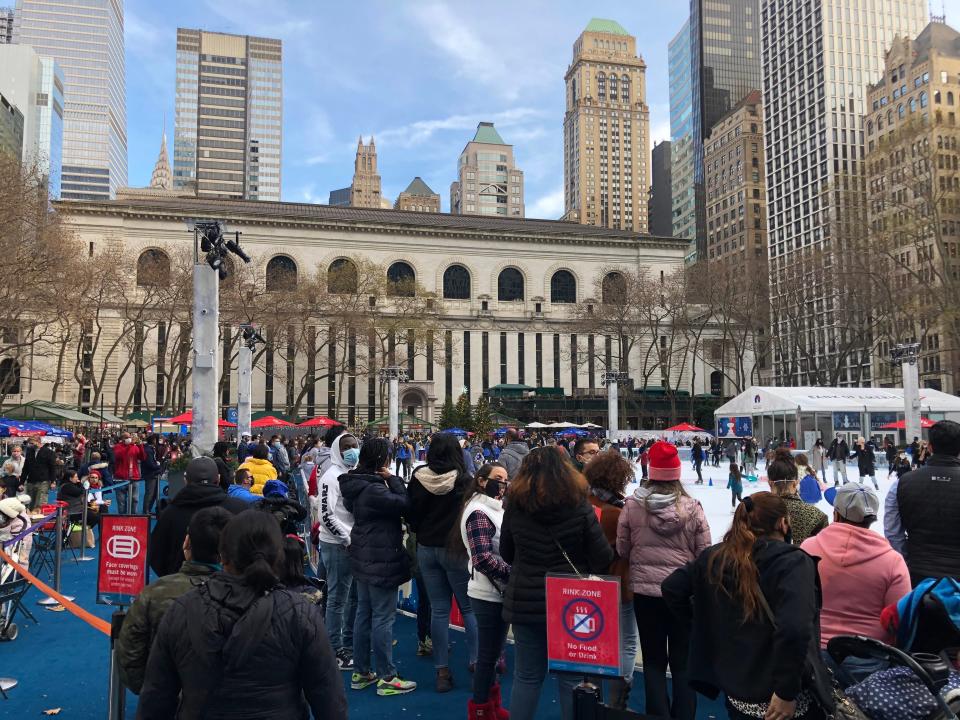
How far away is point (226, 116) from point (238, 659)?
6393 inches

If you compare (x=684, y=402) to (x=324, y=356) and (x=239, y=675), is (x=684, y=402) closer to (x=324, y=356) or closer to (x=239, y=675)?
(x=324, y=356)

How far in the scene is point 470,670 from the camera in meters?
5.93

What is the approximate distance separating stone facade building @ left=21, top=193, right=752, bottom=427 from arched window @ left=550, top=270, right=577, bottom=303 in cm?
12

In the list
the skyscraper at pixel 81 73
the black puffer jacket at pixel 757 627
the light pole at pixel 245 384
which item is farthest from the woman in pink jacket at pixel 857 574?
the skyscraper at pixel 81 73

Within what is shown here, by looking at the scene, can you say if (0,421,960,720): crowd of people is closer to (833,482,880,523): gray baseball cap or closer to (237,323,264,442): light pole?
(833,482,880,523): gray baseball cap

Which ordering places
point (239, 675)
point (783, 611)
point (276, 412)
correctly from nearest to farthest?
point (239, 675), point (783, 611), point (276, 412)

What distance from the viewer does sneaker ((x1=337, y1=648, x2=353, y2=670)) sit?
6.08 meters

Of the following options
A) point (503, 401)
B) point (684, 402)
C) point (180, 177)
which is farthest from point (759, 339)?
point (180, 177)

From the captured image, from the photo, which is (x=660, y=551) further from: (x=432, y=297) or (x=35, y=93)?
(x=35, y=93)

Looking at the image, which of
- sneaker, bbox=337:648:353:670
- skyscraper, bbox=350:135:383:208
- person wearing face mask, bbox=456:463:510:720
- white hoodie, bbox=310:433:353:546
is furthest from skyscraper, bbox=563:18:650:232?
person wearing face mask, bbox=456:463:510:720

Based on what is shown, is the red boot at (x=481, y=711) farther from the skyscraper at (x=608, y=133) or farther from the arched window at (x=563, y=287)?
the skyscraper at (x=608, y=133)

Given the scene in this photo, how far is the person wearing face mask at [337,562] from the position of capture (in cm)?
605

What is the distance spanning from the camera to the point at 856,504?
12.7 feet

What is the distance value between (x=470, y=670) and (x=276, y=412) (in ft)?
173
